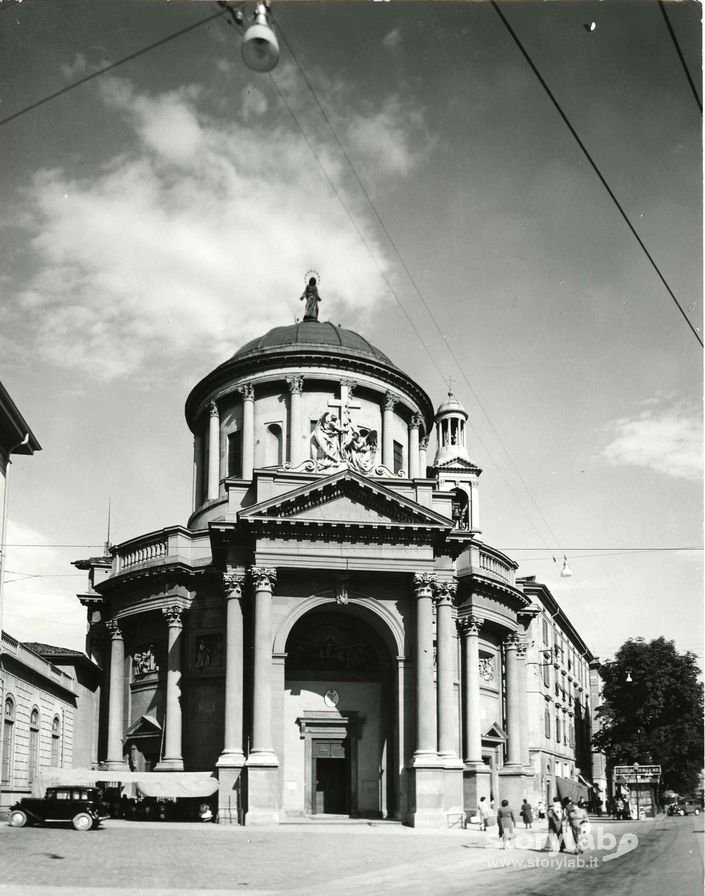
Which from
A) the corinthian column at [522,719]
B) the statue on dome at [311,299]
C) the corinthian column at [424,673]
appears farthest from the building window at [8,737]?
the statue on dome at [311,299]

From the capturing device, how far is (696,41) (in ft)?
46.1

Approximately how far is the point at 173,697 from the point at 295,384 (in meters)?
15.8

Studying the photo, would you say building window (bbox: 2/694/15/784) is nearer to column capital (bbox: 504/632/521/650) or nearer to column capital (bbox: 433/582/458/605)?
column capital (bbox: 433/582/458/605)

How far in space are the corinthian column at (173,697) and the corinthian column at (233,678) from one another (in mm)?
4360

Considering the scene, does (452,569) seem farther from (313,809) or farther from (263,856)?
(263,856)

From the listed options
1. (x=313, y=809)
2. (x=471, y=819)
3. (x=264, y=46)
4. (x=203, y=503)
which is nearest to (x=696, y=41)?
(x=264, y=46)

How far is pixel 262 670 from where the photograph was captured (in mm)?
37375

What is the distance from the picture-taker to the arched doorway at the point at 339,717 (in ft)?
132

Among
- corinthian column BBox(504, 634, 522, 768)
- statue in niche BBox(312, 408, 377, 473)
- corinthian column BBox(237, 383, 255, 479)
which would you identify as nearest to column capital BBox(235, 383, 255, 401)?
corinthian column BBox(237, 383, 255, 479)

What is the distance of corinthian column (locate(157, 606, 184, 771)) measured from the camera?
41.6 m

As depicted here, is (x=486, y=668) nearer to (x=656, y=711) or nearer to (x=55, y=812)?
(x=55, y=812)

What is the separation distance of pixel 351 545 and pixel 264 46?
30.5 metres

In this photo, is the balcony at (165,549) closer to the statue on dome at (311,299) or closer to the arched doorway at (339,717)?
the arched doorway at (339,717)

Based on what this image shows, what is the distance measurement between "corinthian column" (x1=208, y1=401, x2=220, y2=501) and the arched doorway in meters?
11.4
